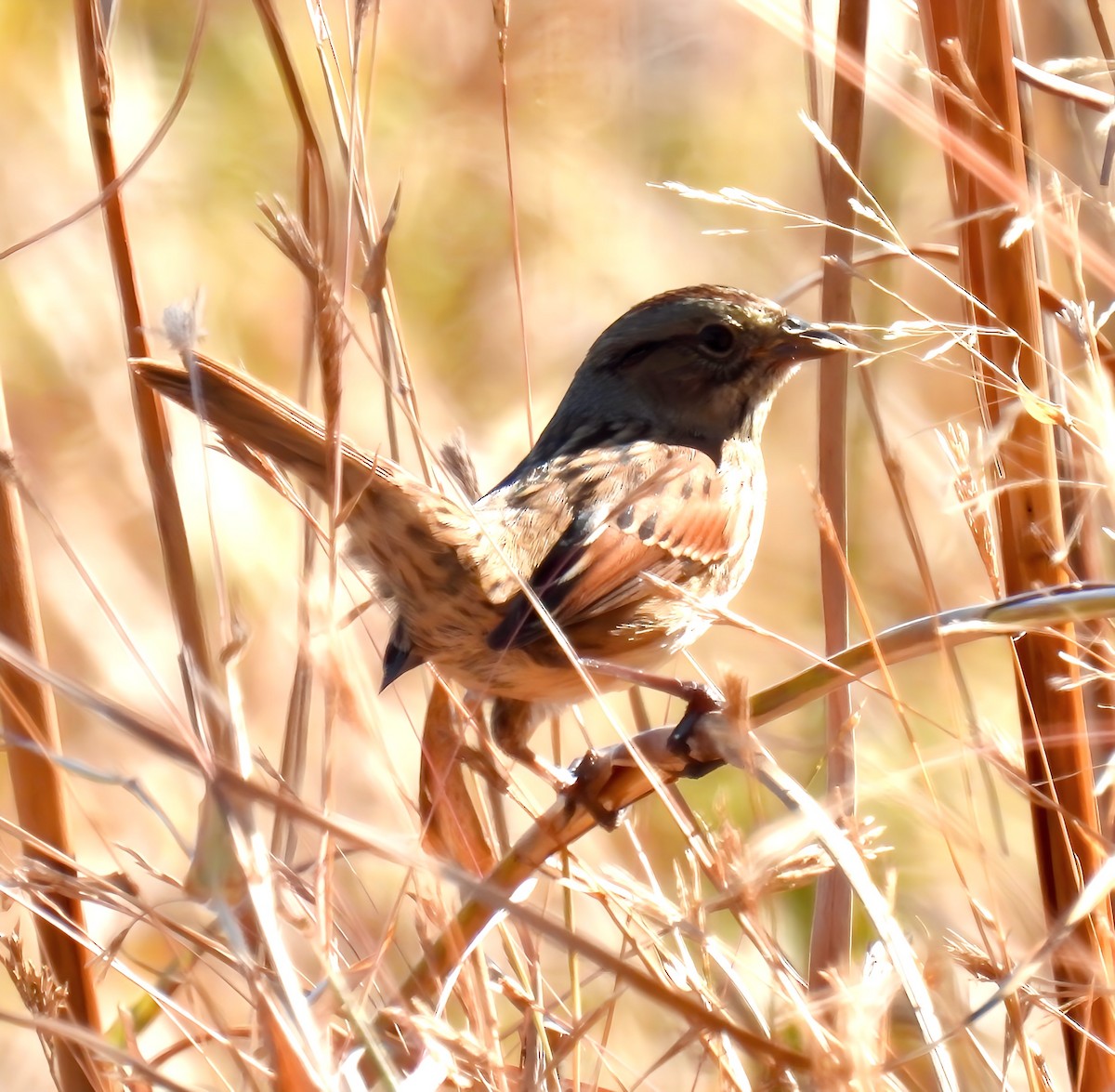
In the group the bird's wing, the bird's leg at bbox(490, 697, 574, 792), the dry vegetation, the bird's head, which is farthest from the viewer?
the bird's head

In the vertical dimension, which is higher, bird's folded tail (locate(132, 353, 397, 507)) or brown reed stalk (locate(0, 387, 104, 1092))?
bird's folded tail (locate(132, 353, 397, 507))

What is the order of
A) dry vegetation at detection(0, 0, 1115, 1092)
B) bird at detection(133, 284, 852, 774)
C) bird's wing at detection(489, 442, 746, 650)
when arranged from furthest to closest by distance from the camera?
bird's wing at detection(489, 442, 746, 650) → bird at detection(133, 284, 852, 774) → dry vegetation at detection(0, 0, 1115, 1092)

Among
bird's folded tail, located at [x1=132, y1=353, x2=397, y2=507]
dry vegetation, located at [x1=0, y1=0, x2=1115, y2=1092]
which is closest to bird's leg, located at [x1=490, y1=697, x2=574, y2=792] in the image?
dry vegetation, located at [x1=0, y1=0, x2=1115, y2=1092]

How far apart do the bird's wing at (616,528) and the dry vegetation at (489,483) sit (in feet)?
1.03

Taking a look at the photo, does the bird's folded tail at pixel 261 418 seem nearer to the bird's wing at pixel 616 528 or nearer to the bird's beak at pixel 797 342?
the bird's wing at pixel 616 528

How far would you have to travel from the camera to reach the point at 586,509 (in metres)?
2.88

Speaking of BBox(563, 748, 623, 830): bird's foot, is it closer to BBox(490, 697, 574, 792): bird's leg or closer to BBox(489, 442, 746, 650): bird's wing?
BBox(489, 442, 746, 650): bird's wing

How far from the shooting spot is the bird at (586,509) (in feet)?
7.14

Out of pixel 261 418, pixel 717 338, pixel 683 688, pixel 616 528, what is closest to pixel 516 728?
pixel 616 528

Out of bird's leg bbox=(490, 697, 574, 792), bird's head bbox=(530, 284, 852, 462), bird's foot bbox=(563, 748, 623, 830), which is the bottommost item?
bird's leg bbox=(490, 697, 574, 792)

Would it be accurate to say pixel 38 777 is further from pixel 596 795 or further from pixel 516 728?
pixel 516 728

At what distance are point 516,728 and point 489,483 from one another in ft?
3.00

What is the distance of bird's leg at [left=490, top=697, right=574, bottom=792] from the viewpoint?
3000 mm

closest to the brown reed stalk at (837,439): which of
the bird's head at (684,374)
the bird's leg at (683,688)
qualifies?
Answer: the bird's leg at (683,688)
